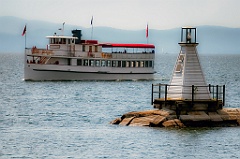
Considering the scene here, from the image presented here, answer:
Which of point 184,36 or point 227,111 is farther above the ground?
point 184,36

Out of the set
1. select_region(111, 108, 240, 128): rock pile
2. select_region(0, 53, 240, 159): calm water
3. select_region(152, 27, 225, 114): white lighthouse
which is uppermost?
select_region(152, 27, 225, 114): white lighthouse

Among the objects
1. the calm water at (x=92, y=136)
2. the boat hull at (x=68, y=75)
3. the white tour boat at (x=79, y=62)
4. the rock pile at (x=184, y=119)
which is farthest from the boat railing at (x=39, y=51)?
the rock pile at (x=184, y=119)

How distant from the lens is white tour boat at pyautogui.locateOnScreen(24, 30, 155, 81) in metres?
91.0

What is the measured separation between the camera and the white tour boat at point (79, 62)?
91.0 metres

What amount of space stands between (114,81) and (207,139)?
54830 mm

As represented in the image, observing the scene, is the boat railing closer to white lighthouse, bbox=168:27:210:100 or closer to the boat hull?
the boat hull

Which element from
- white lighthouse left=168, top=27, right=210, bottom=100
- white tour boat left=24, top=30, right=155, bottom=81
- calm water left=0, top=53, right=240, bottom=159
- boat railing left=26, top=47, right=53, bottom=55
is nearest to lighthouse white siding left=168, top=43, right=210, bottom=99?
white lighthouse left=168, top=27, right=210, bottom=100

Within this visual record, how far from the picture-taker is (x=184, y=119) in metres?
42.8

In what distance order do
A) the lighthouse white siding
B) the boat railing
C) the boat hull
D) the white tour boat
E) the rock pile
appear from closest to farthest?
1. the rock pile
2. the lighthouse white siding
3. the boat railing
4. the white tour boat
5. the boat hull

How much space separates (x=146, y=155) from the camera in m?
36.7

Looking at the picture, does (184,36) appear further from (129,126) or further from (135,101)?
(135,101)

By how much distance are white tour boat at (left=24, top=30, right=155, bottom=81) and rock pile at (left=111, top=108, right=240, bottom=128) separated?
46.9 metres

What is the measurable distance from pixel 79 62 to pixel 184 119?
5021 centimetres

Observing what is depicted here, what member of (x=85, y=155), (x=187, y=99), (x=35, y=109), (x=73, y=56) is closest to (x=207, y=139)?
(x=187, y=99)
